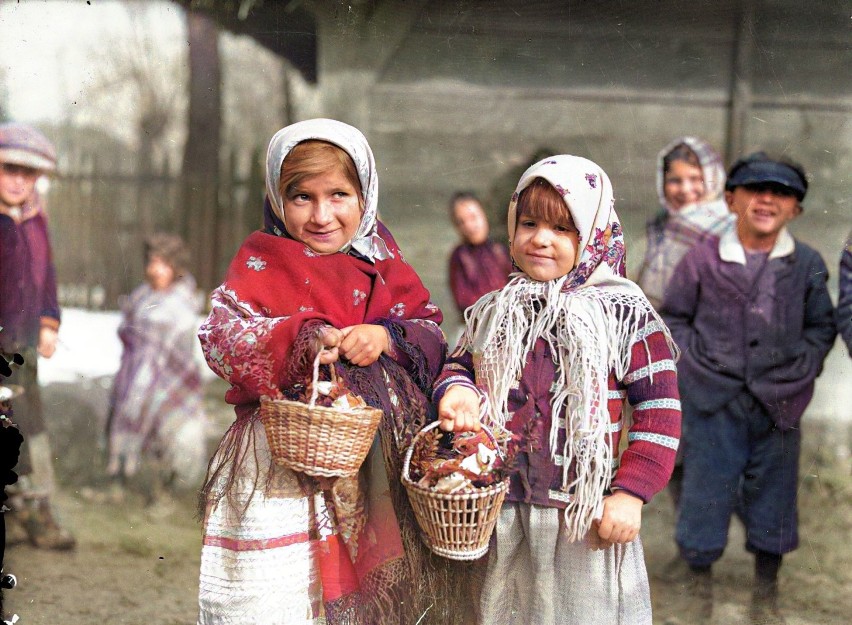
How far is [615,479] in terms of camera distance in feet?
6.93

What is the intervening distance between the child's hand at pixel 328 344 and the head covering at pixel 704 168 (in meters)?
2.18

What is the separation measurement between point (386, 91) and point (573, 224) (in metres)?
2.07

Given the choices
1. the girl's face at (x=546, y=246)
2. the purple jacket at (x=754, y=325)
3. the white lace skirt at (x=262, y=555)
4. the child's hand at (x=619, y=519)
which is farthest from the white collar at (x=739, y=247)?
the white lace skirt at (x=262, y=555)

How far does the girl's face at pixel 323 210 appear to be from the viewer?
218 cm

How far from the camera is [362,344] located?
2.15 meters

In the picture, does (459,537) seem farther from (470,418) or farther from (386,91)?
(386,91)

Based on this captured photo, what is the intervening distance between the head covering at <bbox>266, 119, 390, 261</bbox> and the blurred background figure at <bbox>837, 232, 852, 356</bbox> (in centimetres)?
196

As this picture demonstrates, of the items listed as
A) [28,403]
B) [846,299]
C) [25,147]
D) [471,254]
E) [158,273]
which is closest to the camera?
[846,299]

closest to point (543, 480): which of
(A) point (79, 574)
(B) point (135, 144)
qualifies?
(A) point (79, 574)

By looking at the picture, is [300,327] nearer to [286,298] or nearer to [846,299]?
[286,298]

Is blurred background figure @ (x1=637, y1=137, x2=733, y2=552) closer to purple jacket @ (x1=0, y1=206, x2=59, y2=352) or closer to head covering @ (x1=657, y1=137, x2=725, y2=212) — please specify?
head covering @ (x1=657, y1=137, x2=725, y2=212)

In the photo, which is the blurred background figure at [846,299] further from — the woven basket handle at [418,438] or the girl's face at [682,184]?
the woven basket handle at [418,438]

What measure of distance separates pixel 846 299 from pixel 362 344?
2135mm

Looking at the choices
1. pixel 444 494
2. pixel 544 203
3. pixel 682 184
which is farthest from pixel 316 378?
pixel 682 184
